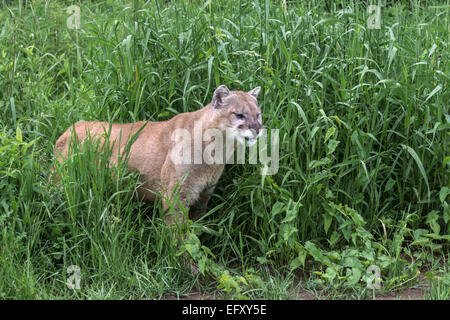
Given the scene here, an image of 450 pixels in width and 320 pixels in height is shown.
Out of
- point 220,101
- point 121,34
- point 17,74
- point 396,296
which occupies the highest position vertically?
point 121,34

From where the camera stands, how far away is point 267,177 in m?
4.25

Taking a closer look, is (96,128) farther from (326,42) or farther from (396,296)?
(396,296)

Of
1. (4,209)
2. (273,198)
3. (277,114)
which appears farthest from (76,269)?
(277,114)

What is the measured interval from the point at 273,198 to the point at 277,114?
2.21 feet

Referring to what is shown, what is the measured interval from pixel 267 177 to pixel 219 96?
69cm

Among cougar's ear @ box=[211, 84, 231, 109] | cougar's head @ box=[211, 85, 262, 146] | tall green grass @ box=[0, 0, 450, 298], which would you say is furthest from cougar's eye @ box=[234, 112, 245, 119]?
tall green grass @ box=[0, 0, 450, 298]

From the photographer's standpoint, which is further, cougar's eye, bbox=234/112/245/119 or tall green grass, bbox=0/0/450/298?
cougar's eye, bbox=234/112/245/119

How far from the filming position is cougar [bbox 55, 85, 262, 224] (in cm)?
426

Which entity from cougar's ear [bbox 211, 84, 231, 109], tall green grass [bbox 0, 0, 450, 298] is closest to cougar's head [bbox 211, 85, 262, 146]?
cougar's ear [bbox 211, 84, 231, 109]

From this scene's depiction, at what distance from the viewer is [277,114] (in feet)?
15.1

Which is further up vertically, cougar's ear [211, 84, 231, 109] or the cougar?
cougar's ear [211, 84, 231, 109]

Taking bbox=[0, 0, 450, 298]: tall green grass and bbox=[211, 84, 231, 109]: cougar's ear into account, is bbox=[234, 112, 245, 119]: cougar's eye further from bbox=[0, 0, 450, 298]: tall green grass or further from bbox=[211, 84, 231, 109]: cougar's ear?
bbox=[0, 0, 450, 298]: tall green grass

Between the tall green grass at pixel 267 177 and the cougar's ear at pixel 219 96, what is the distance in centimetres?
39

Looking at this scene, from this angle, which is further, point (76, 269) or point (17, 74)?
point (17, 74)
